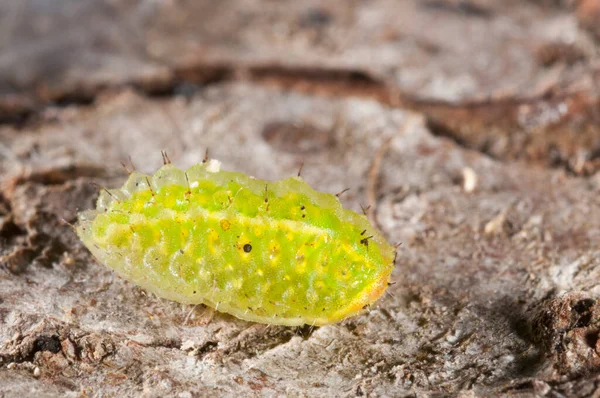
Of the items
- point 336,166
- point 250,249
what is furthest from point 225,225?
point 336,166

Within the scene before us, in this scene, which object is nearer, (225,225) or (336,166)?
(225,225)

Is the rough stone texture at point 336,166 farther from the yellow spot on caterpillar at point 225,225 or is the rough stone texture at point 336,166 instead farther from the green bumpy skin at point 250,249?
the yellow spot on caterpillar at point 225,225

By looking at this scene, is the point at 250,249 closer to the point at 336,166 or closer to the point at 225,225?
the point at 225,225

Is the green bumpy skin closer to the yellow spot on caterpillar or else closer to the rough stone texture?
the yellow spot on caterpillar

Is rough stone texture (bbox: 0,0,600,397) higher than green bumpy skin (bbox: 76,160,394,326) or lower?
lower

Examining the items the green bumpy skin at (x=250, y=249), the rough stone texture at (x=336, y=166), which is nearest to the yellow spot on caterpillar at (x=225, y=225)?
the green bumpy skin at (x=250, y=249)

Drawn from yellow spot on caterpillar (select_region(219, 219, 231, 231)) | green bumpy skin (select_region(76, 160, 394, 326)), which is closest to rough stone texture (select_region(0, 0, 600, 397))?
green bumpy skin (select_region(76, 160, 394, 326))
